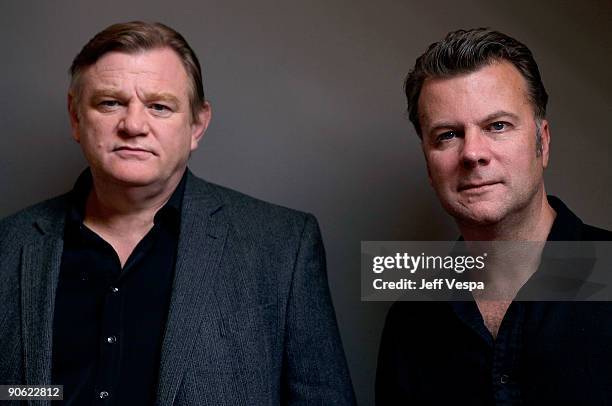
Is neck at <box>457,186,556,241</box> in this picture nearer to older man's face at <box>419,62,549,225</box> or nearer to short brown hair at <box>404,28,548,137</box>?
older man's face at <box>419,62,549,225</box>

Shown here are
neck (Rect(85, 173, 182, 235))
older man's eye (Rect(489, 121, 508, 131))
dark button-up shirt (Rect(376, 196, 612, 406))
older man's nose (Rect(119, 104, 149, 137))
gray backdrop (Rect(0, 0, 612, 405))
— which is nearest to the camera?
dark button-up shirt (Rect(376, 196, 612, 406))

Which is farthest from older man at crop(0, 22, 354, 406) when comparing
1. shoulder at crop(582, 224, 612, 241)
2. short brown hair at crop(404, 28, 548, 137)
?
shoulder at crop(582, 224, 612, 241)

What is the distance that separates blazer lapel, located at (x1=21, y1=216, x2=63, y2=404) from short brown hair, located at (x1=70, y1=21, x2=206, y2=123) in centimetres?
37

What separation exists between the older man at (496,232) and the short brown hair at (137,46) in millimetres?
585

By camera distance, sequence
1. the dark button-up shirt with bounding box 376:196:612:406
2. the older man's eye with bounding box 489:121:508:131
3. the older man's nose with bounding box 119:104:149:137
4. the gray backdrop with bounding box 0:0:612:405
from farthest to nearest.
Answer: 1. the gray backdrop with bounding box 0:0:612:405
2. the older man's nose with bounding box 119:104:149:137
3. the older man's eye with bounding box 489:121:508:131
4. the dark button-up shirt with bounding box 376:196:612:406

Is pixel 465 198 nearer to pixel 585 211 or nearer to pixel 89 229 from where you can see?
pixel 585 211

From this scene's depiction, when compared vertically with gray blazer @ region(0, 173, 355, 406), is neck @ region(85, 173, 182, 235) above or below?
above

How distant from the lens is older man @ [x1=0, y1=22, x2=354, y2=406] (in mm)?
1666

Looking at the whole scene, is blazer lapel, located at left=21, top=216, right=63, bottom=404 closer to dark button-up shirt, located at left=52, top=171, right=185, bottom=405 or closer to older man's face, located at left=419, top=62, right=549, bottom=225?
dark button-up shirt, located at left=52, top=171, right=185, bottom=405

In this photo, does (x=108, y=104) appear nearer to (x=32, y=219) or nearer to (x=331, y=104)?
(x=32, y=219)

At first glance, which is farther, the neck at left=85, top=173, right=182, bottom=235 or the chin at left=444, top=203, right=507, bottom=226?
the neck at left=85, top=173, right=182, bottom=235

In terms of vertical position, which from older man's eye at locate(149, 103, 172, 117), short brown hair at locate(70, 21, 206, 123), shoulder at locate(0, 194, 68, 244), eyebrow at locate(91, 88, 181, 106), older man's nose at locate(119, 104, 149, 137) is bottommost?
shoulder at locate(0, 194, 68, 244)

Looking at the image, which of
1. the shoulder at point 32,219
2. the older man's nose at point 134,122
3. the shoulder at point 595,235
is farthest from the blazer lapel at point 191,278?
the shoulder at point 595,235

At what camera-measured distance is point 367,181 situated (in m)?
2.25
